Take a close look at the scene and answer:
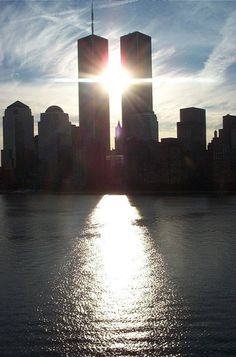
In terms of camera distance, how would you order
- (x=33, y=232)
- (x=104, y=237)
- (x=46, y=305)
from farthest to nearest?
(x=33, y=232)
(x=104, y=237)
(x=46, y=305)

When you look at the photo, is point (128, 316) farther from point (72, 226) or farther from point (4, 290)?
point (72, 226)

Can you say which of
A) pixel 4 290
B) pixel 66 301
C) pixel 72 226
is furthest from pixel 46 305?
pixel 72 226

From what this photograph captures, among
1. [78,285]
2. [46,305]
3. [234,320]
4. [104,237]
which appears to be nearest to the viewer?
[234,320]

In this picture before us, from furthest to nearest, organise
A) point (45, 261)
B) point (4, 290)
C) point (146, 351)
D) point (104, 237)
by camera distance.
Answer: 1. point (104, 237)
2. point (45, 261)
3. point (4, 290)
4. point (146, 351)

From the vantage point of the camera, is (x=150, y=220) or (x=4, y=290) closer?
(x=4, y=290)

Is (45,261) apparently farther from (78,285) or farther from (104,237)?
(104,237)

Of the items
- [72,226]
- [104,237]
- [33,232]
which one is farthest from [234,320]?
[72,226]
